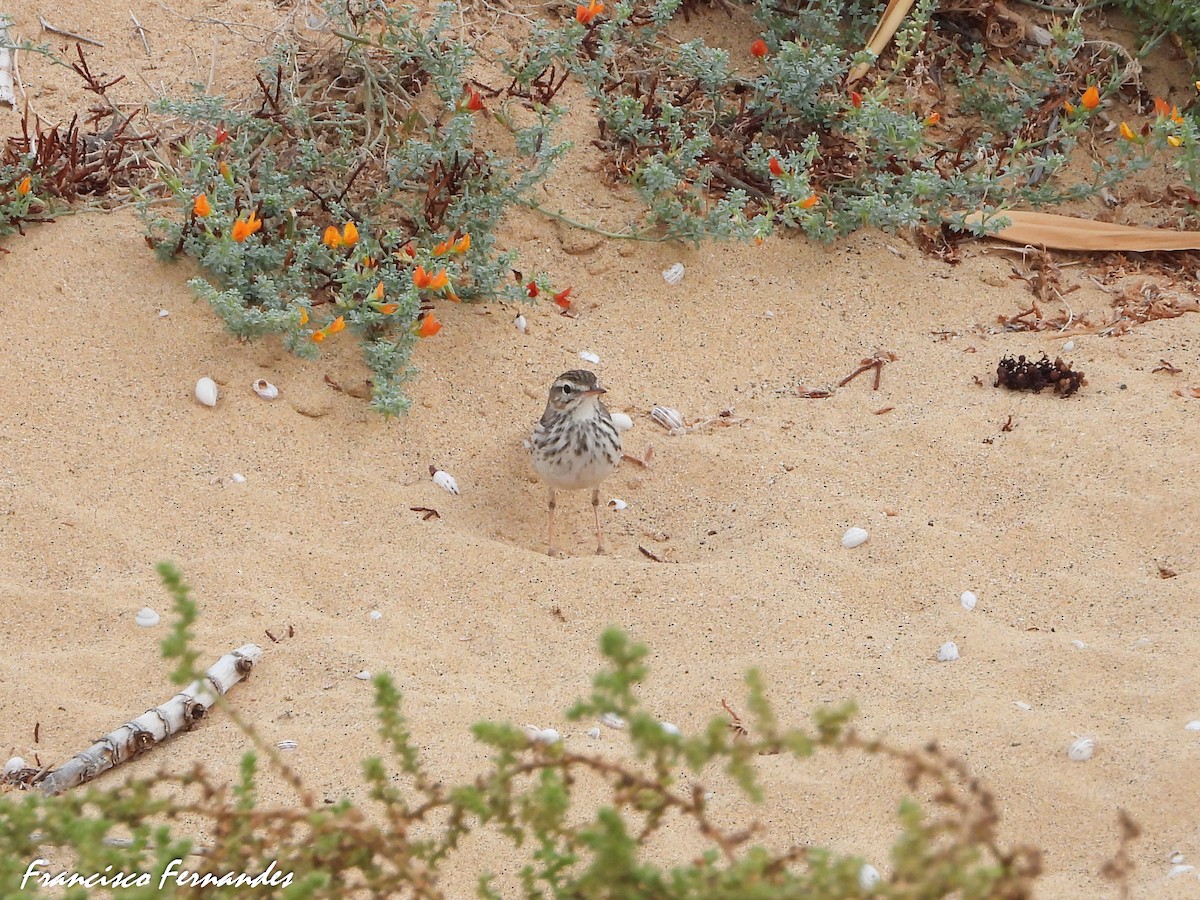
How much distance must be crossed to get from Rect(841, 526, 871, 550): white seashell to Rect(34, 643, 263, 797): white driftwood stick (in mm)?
2414

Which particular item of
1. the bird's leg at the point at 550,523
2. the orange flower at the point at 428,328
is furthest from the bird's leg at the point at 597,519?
the orange flower at the point at 428,328

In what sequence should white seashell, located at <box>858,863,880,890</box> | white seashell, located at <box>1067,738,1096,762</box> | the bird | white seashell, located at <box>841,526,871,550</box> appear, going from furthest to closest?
the bird, white seashell, located at <box>841,526,871,550</box>, white seashell, located at <box>1067,738,1096,762</box>, white seashell, located at <box>858,863,880,890</box>

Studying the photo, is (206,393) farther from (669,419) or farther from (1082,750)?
(1082,750)

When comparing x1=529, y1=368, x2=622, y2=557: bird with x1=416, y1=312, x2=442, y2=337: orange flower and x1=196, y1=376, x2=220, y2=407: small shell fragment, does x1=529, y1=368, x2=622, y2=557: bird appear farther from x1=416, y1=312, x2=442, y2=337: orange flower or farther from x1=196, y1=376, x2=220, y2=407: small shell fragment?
x1=196, y1=376, x2=220, y2=407: small shell fragment

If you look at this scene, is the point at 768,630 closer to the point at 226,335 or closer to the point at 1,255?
the point at 226,335

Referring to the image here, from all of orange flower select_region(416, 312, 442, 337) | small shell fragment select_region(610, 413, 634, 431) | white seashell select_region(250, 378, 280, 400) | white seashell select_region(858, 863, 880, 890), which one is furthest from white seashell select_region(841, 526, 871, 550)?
white seashell select_region(250, 378, 280, 400)

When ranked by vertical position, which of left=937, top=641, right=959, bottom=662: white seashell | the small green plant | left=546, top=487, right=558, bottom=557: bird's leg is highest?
the small green plant

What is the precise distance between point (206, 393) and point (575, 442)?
5.79 feet

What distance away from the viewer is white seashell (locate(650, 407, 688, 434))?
687cm

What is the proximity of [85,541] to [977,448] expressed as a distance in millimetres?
3917

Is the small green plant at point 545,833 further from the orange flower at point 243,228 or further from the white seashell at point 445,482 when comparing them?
the orange flower at point 243,228

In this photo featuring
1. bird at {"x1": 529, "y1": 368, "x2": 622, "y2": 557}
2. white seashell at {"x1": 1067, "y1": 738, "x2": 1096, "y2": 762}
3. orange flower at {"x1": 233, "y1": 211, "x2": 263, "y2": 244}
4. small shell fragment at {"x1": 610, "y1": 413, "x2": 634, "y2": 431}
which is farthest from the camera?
small shell fragment at {"x1": 610, "y1": 413, "x2": 634, "y2": 431}

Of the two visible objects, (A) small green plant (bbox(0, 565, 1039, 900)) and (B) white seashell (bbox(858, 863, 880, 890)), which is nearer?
(A) small green plant (bbox(0, 565, 1039, 900))

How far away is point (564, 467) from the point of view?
247 inches
